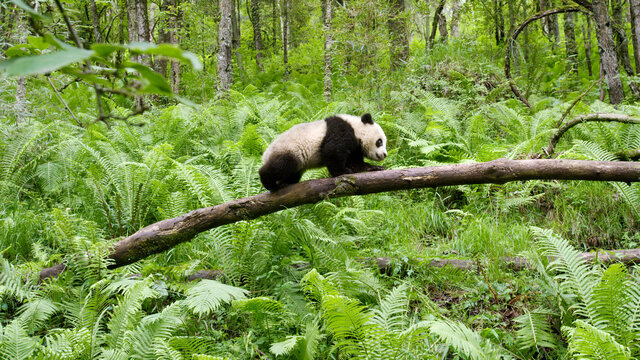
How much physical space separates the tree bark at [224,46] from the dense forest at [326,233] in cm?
178

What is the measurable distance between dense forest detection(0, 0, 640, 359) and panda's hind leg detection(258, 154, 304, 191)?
19cm

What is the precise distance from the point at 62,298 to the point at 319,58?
52.0ft

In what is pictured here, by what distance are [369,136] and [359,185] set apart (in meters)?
1.48

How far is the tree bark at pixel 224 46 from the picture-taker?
11359 mm

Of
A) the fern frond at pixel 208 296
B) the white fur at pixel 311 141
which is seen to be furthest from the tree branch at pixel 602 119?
the fern frond at pixel 208 296

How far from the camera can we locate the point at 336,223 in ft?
20.5

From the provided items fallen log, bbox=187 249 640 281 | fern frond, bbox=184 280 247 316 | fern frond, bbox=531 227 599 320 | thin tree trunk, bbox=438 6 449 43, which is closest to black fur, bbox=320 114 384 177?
fallen log, bbox=187 249 640 281

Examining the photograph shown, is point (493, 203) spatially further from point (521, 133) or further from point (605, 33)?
point (605, 33)

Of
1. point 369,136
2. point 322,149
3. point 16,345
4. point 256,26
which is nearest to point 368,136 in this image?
point 369,136

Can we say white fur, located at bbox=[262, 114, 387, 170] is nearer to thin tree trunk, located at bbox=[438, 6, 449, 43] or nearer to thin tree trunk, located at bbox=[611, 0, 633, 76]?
thin tree trunk, located at bbox=[611, 0, 633, 76]

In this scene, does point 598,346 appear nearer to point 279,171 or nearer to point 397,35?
point 279,171

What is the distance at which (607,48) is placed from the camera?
9125mm

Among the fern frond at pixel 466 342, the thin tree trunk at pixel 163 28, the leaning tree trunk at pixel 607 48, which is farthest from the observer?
the thin tree trunk at pixel 163 28

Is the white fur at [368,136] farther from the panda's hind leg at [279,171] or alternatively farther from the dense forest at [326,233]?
the panda's hind leg at [279,171]
